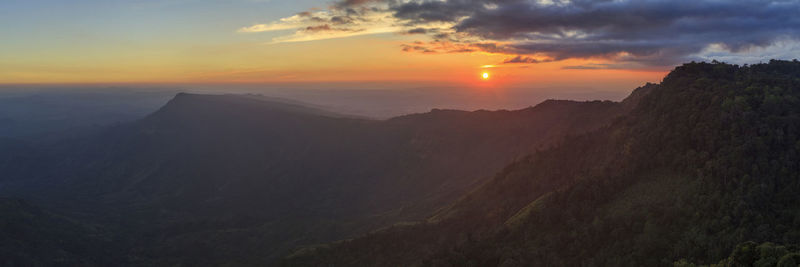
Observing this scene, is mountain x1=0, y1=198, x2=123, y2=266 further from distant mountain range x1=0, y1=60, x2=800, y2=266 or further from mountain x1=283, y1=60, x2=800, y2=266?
mountain x1=283, y1=60, x2=800, y2=266

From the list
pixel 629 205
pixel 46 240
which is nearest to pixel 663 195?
pixel 629 205

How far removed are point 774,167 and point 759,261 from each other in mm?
26116

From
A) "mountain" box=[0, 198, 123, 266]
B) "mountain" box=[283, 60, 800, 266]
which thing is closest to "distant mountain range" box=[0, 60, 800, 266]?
"mountain" box=[283, 60, 800, 266]

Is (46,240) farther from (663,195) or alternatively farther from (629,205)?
(663,195)

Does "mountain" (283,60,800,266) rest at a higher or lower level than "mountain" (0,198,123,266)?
higher

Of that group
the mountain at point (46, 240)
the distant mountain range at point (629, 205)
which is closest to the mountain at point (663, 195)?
the distant mountain range at point (629, 205)

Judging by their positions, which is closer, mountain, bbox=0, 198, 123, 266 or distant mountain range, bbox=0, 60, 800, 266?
distant mountain range, bbox=0, 60, 800, 266

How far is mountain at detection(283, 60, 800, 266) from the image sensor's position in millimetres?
49312

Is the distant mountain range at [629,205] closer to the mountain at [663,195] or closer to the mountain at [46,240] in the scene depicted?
the mountain at [663,195]

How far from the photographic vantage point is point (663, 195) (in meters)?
58.7

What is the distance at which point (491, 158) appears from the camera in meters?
172

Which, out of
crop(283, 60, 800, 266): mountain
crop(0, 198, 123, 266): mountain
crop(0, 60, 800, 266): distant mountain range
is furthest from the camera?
crop(0, 198, 123, 266): mountain

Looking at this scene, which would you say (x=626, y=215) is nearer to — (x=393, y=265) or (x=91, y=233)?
(x=393, y=265)

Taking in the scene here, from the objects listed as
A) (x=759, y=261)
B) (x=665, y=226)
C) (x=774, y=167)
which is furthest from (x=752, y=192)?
(x=759, y=261)
